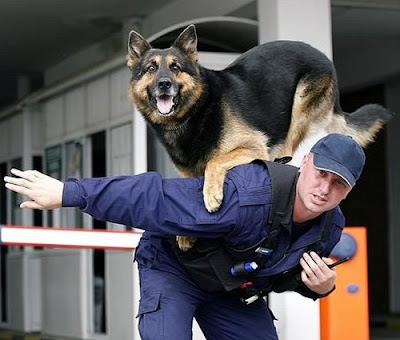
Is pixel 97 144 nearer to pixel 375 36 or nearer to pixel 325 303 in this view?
pixel 375 36

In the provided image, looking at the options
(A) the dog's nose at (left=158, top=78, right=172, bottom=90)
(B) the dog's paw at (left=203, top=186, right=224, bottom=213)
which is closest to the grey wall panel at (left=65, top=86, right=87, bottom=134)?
(A) the dog's nose at (left=158, top=78, right=172, bottom=90)

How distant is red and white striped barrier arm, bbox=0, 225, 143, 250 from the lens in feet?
19.7

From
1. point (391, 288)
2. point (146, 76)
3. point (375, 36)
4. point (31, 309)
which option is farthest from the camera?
point (391, 288)

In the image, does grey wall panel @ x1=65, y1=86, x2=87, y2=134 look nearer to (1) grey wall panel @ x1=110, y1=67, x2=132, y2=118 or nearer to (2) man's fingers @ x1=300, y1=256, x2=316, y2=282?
(1) grey wall panel @ x1=110, y1=67, x2=132, y2=118

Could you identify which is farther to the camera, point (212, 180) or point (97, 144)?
point (97, 144)

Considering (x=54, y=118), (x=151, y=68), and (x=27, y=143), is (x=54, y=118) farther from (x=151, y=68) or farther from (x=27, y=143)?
(x=151, y=68)

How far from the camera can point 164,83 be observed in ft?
14.7

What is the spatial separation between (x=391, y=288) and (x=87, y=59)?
238 inches

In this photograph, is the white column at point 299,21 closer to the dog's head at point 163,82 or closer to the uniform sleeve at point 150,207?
the dog's head at point 163,82

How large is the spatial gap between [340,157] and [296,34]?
4535 mm

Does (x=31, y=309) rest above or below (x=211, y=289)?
below

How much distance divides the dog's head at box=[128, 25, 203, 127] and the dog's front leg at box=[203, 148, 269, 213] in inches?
12.9

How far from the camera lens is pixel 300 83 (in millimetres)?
4781

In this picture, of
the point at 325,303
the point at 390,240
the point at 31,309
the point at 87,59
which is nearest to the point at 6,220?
the point at 31,309
